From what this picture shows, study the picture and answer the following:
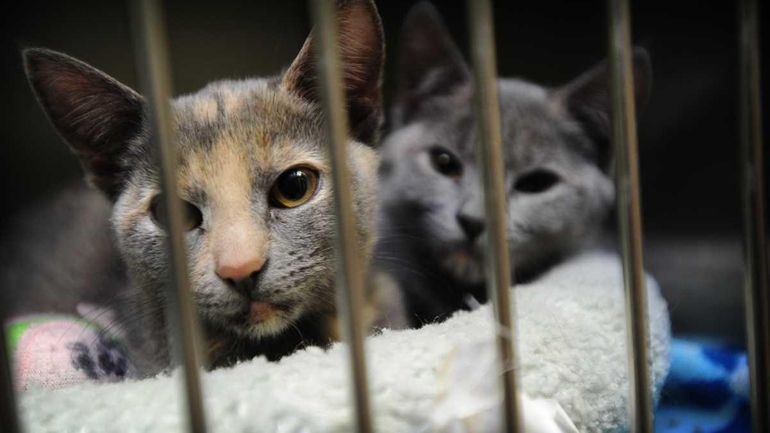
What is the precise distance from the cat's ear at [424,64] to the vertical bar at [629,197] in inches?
18.9

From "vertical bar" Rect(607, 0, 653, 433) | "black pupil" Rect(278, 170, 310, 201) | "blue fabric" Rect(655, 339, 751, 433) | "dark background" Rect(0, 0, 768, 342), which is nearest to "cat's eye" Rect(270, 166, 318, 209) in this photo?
"black pupil" Rect(278, 170, 310, 201)

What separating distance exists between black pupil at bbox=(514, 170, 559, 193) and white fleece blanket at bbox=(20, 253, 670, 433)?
1.05 ft

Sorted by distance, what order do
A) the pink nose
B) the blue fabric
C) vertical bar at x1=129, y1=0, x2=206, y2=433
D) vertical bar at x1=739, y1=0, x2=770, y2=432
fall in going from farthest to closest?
the blue fabric, the pink nose, vertical bar at x1=739, y1=0, x2=770, y2=432, vertical bar at x1=129, y1=0, x2=206, y2=433

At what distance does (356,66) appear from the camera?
69cm

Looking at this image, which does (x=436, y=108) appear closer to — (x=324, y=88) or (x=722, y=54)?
(x=722, y=54)

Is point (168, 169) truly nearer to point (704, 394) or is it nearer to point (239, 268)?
point (239, 268)

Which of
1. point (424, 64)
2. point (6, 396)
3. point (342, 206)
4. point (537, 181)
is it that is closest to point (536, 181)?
point (537, 181)

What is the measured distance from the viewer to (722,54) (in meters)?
1.03

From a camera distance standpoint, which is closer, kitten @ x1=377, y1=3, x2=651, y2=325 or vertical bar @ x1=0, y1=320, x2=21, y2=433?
vertical bar @ x1=0, y1=320, x2=21, y2=433

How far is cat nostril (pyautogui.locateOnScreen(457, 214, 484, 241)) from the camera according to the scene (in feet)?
2.77

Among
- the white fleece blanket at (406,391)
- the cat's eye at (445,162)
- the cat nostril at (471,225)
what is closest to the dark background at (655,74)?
the cat's eye at (445,162)

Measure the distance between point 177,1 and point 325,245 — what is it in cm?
38

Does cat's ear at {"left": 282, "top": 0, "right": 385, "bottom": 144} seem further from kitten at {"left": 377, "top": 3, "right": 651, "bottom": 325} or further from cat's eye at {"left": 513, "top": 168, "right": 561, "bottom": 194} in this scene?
cat's eye at {"left": 513, "top": 168, "right": 561, "bottom": 194}

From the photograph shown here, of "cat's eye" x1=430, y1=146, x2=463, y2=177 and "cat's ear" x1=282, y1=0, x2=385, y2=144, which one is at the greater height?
"cat's ear" x1=282, y1=0, x2=385, y2=144
